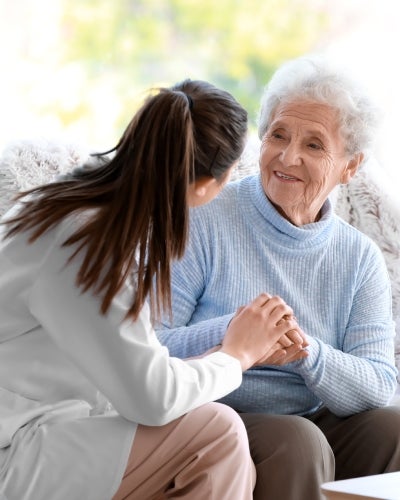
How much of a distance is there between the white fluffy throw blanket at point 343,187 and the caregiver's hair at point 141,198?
705 mm

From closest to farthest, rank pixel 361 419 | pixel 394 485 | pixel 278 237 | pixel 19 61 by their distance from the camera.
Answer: pixel 394 485 → pixel 361 419 → pixel 278 237 → pixel 19 61

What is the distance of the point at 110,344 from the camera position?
1504 mm

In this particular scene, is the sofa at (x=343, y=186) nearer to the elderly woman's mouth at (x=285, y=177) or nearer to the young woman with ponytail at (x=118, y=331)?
the elderly woman's mouth at (x=285, y=177)

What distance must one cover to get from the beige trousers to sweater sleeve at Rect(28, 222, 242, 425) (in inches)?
1.8

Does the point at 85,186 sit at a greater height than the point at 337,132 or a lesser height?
greater

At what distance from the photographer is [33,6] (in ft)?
13.7

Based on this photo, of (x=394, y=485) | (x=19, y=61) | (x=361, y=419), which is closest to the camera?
(x=394, y=485)

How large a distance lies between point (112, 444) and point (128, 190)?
0.40 metres

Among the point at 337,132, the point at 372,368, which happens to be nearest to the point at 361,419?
the point at 372,368

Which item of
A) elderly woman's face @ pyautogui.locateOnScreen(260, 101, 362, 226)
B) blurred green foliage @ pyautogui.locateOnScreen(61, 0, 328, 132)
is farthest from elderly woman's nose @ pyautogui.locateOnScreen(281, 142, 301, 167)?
blurred green foliage @ pyautogui.locateOnScreen(61, 0, 328, 132)

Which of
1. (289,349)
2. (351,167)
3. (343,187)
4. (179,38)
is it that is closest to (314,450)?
(289,349)

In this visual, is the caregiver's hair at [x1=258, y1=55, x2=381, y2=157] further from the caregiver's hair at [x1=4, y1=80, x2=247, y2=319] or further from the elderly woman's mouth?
the caregiver's hair at [x1=4, y1=80, x2=247, y2=319]

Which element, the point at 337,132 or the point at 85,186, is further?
the point at 337,132

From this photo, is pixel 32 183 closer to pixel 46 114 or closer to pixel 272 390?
pixel 272 390
